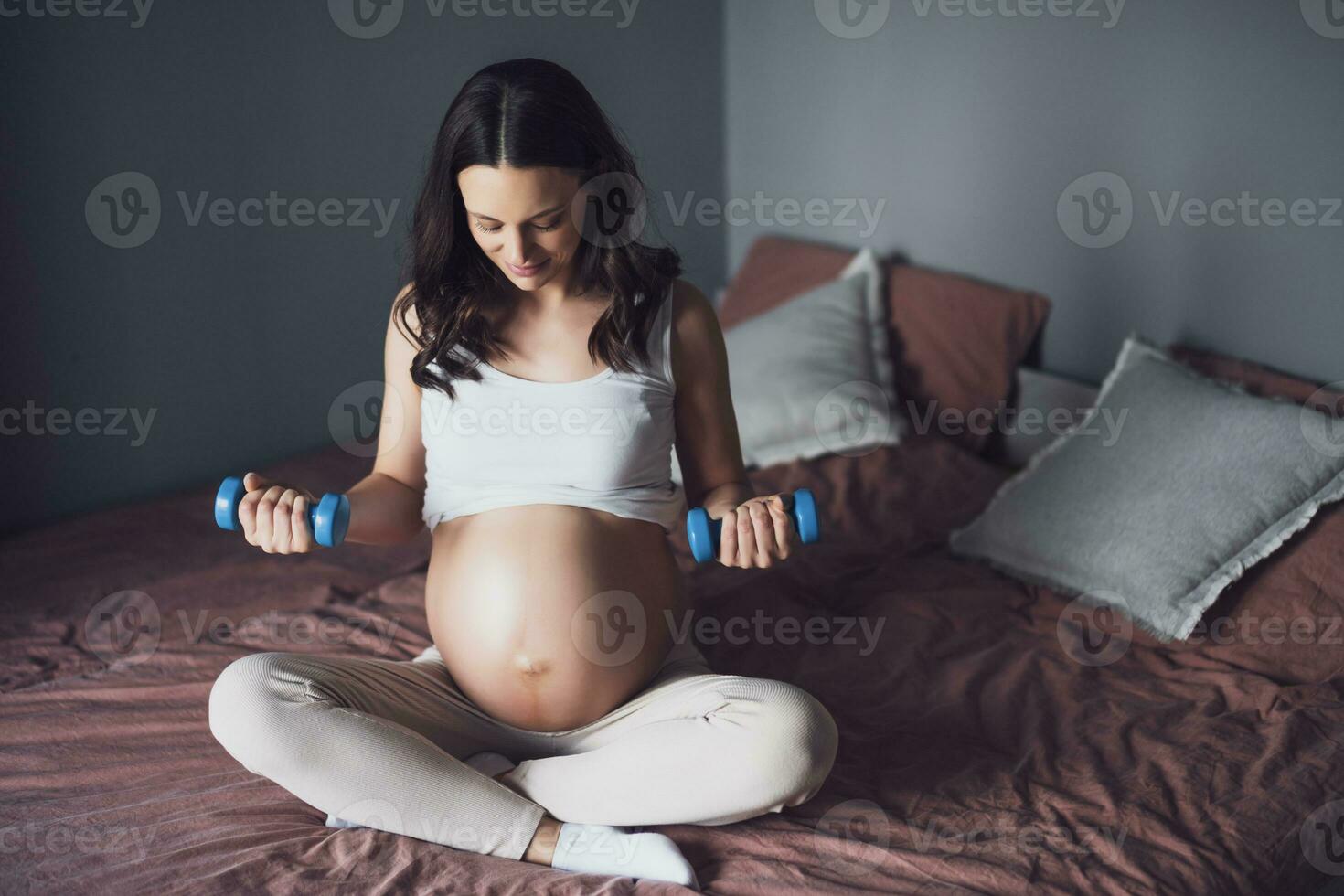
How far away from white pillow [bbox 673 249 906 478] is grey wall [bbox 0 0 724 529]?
765 millimetres

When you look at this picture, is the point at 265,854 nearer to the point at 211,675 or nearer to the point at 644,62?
A: the point at 211,675

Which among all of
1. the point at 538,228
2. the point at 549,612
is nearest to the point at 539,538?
the point at 549,612

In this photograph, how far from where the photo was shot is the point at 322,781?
1275 millimetres

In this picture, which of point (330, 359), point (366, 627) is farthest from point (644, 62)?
point (366, 627)
